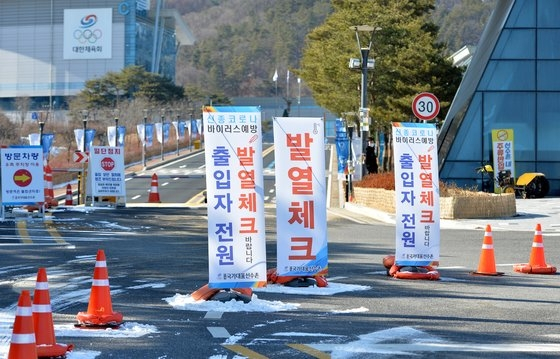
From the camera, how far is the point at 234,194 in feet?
40.3

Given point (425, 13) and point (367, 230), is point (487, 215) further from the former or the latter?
point (425, 13)

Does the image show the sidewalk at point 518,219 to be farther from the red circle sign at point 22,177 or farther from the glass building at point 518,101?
the red circle sign at point 22,177

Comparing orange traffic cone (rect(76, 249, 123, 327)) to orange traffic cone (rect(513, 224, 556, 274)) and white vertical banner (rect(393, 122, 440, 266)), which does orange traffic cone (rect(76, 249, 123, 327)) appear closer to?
white vertical banner (rect(393, 122, 440, 266))

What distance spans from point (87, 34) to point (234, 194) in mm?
126467

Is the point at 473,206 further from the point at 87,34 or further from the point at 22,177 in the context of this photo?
the point at 87,34

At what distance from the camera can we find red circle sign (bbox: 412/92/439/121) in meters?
26.7

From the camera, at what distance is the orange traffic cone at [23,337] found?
7711 mm

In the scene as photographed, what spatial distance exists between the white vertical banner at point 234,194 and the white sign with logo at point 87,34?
122697mm

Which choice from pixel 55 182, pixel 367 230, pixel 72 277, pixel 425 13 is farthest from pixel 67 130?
pixel 72 277

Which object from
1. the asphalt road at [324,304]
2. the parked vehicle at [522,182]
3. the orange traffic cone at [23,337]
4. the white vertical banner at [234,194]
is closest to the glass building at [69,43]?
the parked vehicle at [522,182]

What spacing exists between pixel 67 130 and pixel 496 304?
87.2 meters

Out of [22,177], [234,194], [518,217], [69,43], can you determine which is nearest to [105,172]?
[22,177]

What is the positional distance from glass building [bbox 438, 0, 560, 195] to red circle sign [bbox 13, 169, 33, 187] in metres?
20.1

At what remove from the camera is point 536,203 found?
38125 mm
